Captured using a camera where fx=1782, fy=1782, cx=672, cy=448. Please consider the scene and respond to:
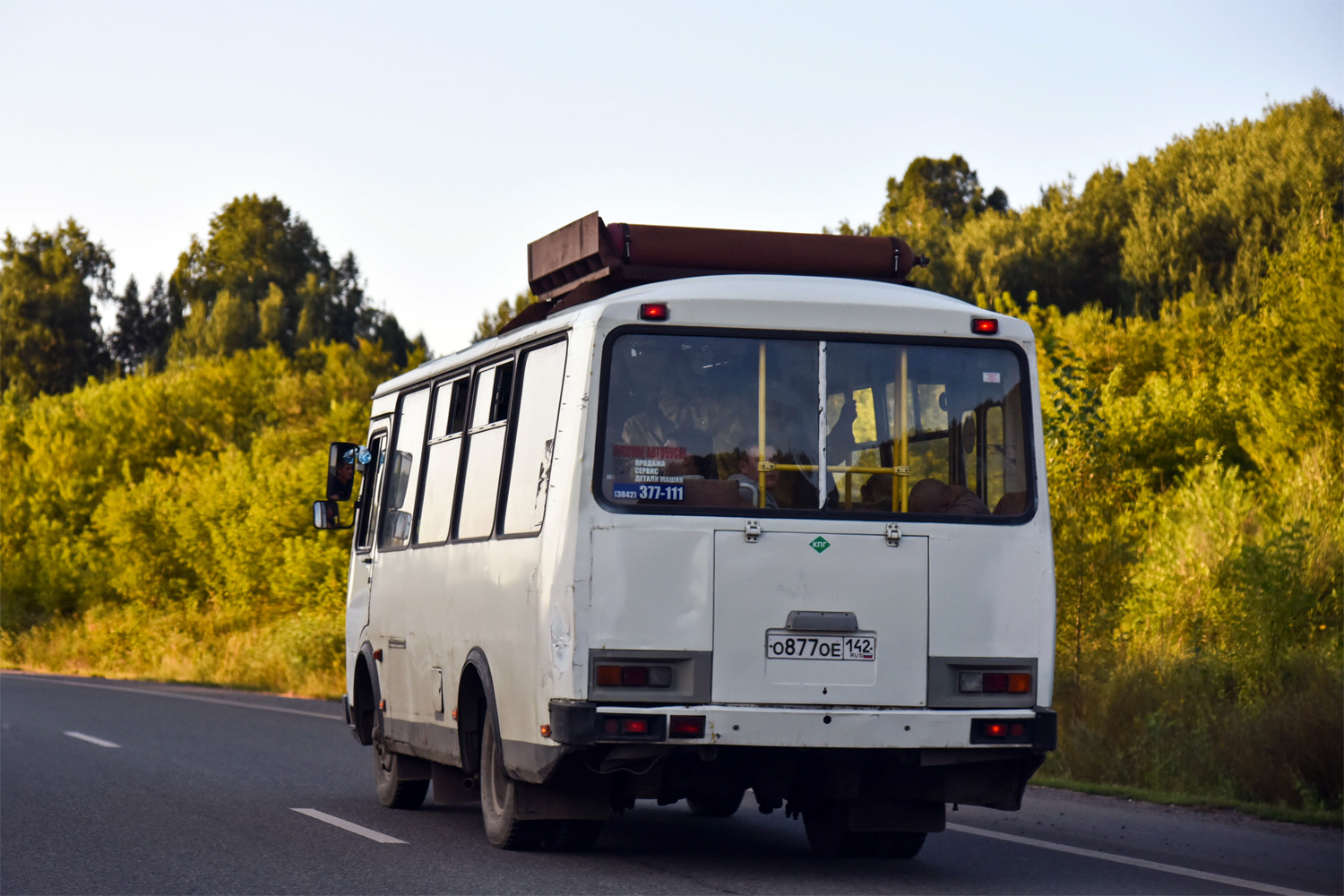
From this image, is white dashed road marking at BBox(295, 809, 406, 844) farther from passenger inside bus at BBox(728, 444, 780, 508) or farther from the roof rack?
passenger inside bus at BBox(728, 444, 780, 508)

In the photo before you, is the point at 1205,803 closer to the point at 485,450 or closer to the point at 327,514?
the point at 485,450

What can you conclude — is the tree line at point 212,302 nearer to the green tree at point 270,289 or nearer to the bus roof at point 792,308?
the green tree at point 270,289

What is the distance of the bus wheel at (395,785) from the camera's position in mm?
12305

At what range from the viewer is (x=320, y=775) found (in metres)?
15.1

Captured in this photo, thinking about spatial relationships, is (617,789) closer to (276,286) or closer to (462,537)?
(462,537)

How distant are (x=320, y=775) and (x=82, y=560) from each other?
3561cm

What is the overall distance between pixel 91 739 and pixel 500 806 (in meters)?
10.5

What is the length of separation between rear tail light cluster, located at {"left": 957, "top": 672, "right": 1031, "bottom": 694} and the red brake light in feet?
4.25

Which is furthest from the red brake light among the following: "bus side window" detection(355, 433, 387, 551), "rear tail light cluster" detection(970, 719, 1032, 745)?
"bus side window" detection(355, 433, 387, 551)

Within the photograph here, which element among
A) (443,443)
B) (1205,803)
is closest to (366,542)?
(443,443)

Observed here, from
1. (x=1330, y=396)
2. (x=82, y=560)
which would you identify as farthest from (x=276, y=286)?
(x=1330, y=396)

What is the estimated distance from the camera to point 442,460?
36.7ft

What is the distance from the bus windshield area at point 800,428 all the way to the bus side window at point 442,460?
7.86ft

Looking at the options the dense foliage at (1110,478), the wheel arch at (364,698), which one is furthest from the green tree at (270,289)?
the wheel arch at (364,698)
